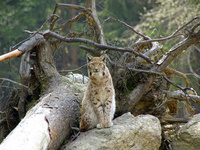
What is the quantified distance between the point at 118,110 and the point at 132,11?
34.1 ft

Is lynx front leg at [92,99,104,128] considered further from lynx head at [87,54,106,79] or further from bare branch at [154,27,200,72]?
bare branch at [154,27,200,72]

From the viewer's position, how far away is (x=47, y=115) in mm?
3697

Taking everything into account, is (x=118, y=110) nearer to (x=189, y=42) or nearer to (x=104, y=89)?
(x=104, y=89)

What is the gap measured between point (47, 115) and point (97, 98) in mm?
972

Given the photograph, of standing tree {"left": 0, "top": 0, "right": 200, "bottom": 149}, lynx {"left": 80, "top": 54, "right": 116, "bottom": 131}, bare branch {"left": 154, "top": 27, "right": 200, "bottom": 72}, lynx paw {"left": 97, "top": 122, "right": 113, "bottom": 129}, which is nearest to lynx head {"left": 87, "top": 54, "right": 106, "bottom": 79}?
lynx {"left": 80, "top": 54, "right": 116, "bottom": 131}

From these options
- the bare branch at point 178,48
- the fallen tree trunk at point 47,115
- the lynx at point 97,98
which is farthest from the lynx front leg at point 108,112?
the bare branch at point 178,48

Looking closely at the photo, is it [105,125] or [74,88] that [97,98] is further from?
[74,88]

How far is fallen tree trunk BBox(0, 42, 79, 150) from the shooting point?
9.79ft

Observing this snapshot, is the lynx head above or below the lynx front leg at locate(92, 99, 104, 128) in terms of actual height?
above

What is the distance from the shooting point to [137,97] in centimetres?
506

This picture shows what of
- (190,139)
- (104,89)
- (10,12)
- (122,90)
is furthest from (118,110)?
(10,12)

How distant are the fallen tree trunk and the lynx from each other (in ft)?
1.33

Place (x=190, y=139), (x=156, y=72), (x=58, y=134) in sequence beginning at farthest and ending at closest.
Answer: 1. (x=156, y=72)
2. (x=190, y=139)
3. (x=58, y=134)

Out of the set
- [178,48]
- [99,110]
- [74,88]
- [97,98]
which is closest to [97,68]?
[97,98]
